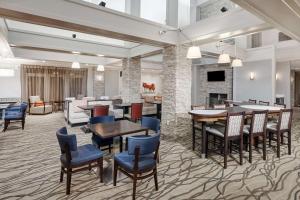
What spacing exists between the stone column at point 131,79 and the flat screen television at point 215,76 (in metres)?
4.59

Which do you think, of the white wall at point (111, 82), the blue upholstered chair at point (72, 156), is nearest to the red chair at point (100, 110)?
the blue upholstered chair at point (72, 156)

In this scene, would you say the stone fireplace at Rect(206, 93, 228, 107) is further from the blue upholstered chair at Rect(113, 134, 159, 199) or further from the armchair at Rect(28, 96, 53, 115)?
the armchair at Rect(28, 96, 53, 115)

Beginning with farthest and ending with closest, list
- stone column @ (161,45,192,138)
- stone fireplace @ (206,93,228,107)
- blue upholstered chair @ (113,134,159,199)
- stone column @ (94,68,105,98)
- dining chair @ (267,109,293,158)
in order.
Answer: stone column @ (94,68,105,98), stone fireplace @ (206,93,228,107), stone column @ (161,45,192,138), dining chair @ (267,109,293,158), blue upholstered chair @ (113,134,159,199)

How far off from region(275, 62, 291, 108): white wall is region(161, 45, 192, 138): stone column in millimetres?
7462

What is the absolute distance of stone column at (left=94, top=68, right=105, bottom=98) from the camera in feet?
39.6

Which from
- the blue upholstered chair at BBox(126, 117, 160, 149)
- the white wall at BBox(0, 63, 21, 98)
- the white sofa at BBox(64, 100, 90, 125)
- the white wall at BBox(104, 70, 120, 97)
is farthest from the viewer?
the white wall at BBox(104, 70, 120, 97)

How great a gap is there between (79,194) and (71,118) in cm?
483

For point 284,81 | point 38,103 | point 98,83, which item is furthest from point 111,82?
point 284,81

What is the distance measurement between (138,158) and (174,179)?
0.99 meters

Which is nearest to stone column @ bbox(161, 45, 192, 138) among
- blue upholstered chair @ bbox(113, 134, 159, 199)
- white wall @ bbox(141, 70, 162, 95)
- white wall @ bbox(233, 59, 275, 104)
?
blue upholstered chair @ bbox(113, 134, 159, 199)

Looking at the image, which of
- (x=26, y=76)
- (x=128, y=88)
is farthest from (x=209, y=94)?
(x=26, y=76)

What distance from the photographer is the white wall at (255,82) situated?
772 cm

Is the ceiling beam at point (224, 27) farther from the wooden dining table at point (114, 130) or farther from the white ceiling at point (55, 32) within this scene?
the wooden dining table at point (114, 130)

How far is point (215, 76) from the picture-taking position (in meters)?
10.1
